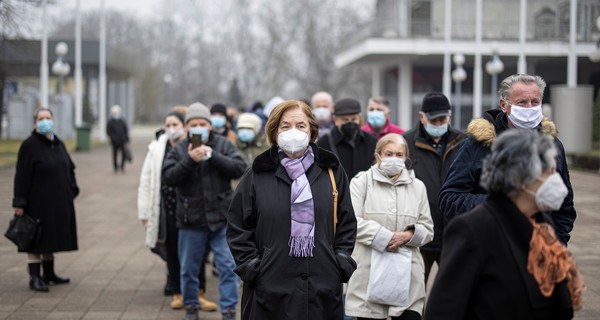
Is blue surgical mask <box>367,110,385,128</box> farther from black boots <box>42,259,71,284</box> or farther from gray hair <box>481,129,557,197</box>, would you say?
gray hair <box>481,129,557,197</box>

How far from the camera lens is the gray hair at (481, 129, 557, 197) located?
3111mm

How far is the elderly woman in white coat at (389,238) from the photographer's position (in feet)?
19.3

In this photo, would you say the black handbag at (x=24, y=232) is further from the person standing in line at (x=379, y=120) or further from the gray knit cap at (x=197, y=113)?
the person standing in line at (x=379, y=120)

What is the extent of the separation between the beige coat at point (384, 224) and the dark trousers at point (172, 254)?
8.42ft

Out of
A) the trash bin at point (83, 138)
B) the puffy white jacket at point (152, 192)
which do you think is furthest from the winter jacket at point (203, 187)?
the trash bin at point (83, 138)

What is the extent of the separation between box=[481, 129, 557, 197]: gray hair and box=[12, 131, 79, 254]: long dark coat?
6600 mm

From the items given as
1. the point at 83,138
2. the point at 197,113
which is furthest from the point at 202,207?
the point at 83,138

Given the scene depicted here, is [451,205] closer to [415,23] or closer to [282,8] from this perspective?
[415,23]

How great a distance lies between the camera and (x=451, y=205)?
14.6ft

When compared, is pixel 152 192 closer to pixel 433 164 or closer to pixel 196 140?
pixel 196 140

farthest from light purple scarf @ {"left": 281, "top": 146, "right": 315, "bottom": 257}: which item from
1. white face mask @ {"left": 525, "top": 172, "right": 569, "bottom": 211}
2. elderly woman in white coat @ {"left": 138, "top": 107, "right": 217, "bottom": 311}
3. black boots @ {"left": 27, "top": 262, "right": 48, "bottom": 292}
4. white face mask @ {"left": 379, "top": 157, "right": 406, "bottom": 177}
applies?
black boots @ {"left": 27, "top": 262, "right": 48, "bottom": 292}

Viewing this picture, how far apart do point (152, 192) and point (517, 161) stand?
5.55 metres

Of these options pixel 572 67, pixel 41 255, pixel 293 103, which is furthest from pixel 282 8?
pixel 293 103

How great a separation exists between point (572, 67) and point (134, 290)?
2810 centimetres
